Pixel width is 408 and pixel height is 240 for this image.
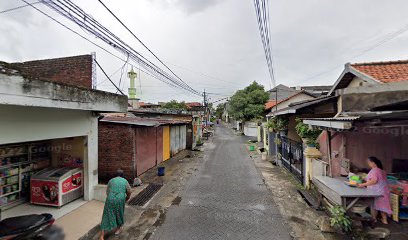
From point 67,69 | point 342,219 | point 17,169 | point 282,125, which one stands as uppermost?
point 67,69

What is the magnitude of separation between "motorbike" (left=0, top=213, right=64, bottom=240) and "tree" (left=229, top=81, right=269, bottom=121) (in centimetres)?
3025

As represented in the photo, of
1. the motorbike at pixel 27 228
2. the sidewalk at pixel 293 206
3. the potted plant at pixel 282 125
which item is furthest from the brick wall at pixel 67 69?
the potted plant at pixel 282 125

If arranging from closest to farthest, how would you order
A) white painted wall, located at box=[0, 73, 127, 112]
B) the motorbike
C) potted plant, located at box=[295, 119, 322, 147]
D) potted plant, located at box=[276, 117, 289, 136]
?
white painted wall, located at box=[0, 73, 127, 112] → the motorbike → potted plant, located at box=[295, 119, 322, 147] → potted plant, located at box=[276, 117, 289, 136]

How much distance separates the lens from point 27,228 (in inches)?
147

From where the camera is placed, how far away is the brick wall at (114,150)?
9.22m

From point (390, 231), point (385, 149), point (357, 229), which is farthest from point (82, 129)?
point (385, 149)

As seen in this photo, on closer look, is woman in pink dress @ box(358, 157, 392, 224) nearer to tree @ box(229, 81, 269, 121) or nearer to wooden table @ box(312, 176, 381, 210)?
wooden table @ box(312, 176, 381, 210)

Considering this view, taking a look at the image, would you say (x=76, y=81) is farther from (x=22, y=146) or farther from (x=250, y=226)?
(x=250, y=226)

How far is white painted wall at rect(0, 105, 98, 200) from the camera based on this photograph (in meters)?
3.90

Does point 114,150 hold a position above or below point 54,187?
above

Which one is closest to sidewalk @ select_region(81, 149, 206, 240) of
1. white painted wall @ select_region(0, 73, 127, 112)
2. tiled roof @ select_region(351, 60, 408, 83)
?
white painted wall @ select_region(0, 73, 127, 112)

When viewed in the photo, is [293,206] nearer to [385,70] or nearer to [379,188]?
[379,188]

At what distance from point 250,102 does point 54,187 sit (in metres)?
30.0

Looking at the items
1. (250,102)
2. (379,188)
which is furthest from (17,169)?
(250,102)
